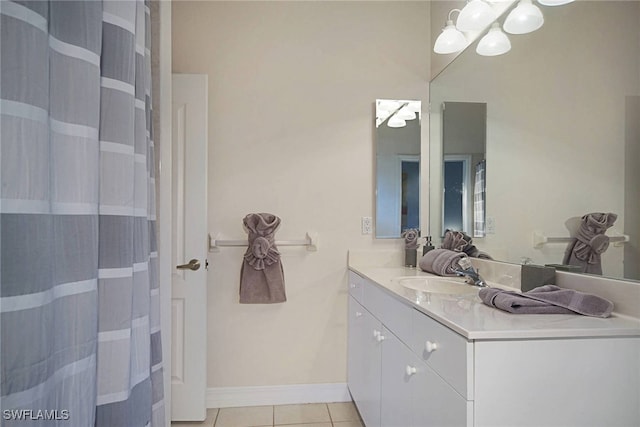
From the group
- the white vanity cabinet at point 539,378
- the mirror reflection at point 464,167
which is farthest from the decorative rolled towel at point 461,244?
the white vanity cabinet at point 539,378

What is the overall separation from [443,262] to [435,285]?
0.55 feet

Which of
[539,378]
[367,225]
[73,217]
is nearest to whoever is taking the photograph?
[73,217]

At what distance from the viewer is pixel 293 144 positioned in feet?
7.20

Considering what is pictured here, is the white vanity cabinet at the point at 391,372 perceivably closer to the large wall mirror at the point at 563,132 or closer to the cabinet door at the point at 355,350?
the cabinet door at the point at 355,350

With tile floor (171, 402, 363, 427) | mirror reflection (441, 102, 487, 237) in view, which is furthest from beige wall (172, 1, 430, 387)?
mirror reflection (441, 102, 487, 237)

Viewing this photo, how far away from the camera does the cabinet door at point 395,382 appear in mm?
1210

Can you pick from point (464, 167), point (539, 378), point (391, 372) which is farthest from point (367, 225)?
point (539, 378)

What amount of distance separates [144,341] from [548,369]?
97 cm

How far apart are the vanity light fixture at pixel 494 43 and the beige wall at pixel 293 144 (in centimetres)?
61

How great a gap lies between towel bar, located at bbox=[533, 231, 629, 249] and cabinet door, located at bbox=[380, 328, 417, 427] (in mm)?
650

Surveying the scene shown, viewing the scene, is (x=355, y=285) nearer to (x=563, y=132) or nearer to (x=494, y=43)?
(x=563, y=132)

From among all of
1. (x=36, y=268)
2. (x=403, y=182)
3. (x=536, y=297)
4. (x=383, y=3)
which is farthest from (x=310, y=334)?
(x=383, y=3)

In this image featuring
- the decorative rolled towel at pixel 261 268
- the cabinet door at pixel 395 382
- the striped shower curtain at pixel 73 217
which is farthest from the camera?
the decorative rolled towel at pixel 261 268

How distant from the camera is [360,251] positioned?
221 cm
